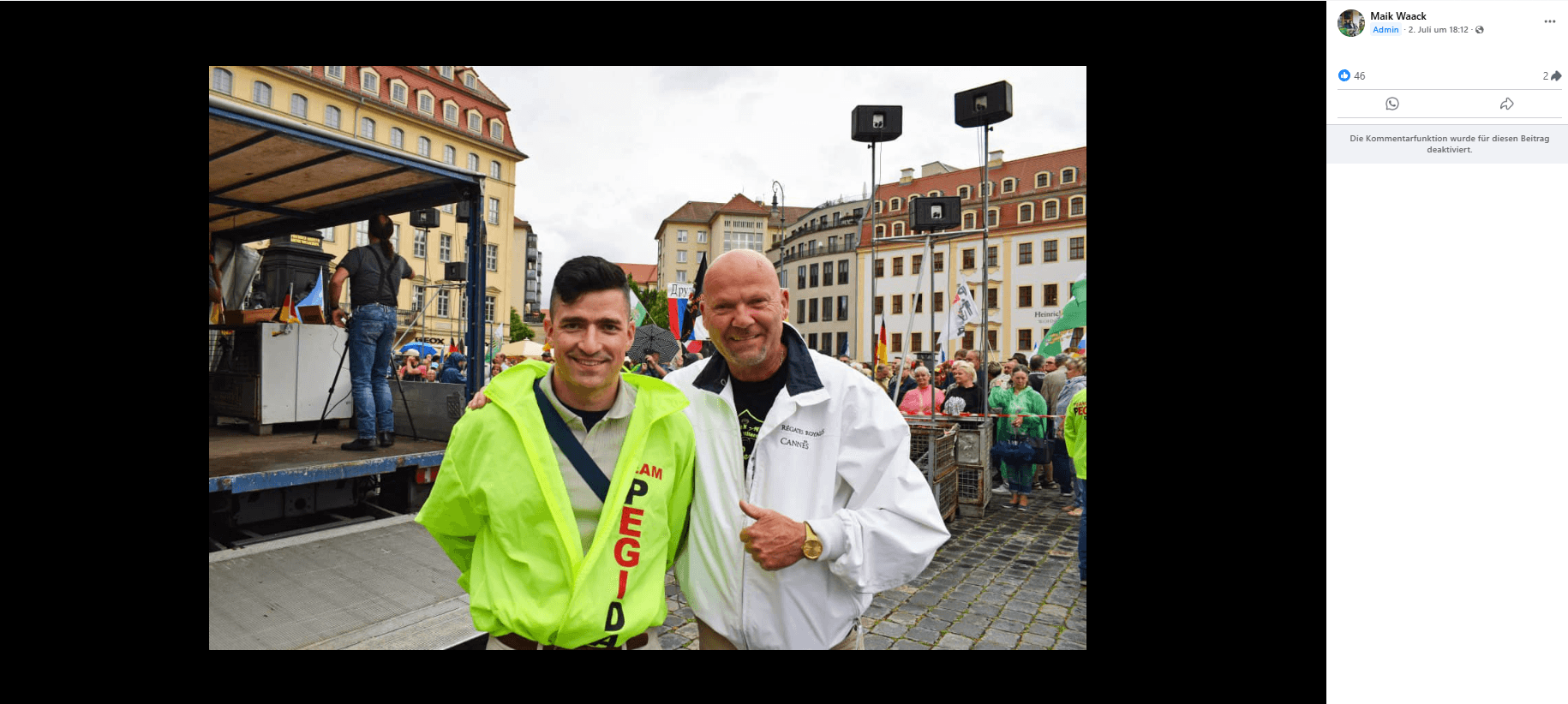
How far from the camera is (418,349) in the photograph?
1519 cm

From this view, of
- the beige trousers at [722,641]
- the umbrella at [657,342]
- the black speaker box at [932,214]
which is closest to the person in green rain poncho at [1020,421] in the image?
the black speaker box at [932,214]

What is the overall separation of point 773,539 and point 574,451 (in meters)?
0.63

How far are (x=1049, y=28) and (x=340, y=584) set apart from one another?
178 inches

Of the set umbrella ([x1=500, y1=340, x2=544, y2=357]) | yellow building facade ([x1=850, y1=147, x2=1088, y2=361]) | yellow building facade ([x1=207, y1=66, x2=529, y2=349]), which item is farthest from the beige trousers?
yellow building facade ([x1=850, y1=147, x2=1088, y2=361])

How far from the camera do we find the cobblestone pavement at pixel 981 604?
3.82 meters

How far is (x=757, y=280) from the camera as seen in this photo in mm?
2117

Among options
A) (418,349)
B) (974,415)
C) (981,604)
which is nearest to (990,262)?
(418,349)

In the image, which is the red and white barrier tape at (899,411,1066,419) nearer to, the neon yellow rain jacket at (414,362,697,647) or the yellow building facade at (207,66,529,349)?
the yellow building facade at (207,66,529,349)

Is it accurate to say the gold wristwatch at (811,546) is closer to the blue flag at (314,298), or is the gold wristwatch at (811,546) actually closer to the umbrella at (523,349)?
the blue flag at (314,298)

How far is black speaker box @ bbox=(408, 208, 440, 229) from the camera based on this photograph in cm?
603

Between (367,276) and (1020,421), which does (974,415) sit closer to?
(1020,421)

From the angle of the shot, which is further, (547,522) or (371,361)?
(371,361)

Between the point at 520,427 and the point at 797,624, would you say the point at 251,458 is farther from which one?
the point at 797,624
